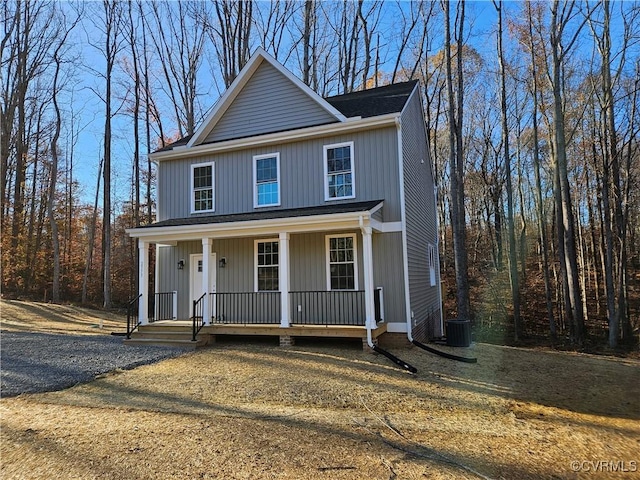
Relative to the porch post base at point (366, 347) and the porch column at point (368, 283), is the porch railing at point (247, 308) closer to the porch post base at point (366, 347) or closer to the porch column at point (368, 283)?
the porch post base at point (366, 347)

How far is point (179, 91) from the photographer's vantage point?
23609 millimetres

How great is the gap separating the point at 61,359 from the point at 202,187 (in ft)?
19.3

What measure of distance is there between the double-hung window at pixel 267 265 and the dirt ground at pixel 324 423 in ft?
9.89

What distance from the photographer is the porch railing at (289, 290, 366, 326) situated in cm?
953

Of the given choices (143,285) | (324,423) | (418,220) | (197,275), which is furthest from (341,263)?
(324,423)

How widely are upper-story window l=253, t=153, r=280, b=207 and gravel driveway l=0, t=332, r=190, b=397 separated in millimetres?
4541

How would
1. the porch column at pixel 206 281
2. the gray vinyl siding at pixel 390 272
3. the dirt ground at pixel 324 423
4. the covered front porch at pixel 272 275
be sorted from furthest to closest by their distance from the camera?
the porch column at pixel 206 281
the gray vinyl siding at pixel 390 272
the covered front porch at pixel 272 275
the dirt ground at pixel 324 423

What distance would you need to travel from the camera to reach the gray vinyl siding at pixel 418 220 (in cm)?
1027

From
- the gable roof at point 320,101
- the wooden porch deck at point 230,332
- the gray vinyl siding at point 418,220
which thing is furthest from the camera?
the gable roof at point 320,101

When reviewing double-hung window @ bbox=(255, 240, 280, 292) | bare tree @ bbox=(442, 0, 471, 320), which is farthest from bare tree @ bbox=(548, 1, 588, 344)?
double-hung window @ bbox=(255, 240, 280, 292)

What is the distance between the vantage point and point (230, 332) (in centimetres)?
936

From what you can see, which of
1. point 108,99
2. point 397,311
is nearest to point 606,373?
point 397,311

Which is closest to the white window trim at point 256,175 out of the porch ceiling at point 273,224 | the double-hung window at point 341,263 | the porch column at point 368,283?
the porch ceiling at point 273,224

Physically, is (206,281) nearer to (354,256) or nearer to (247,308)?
(247,308)
